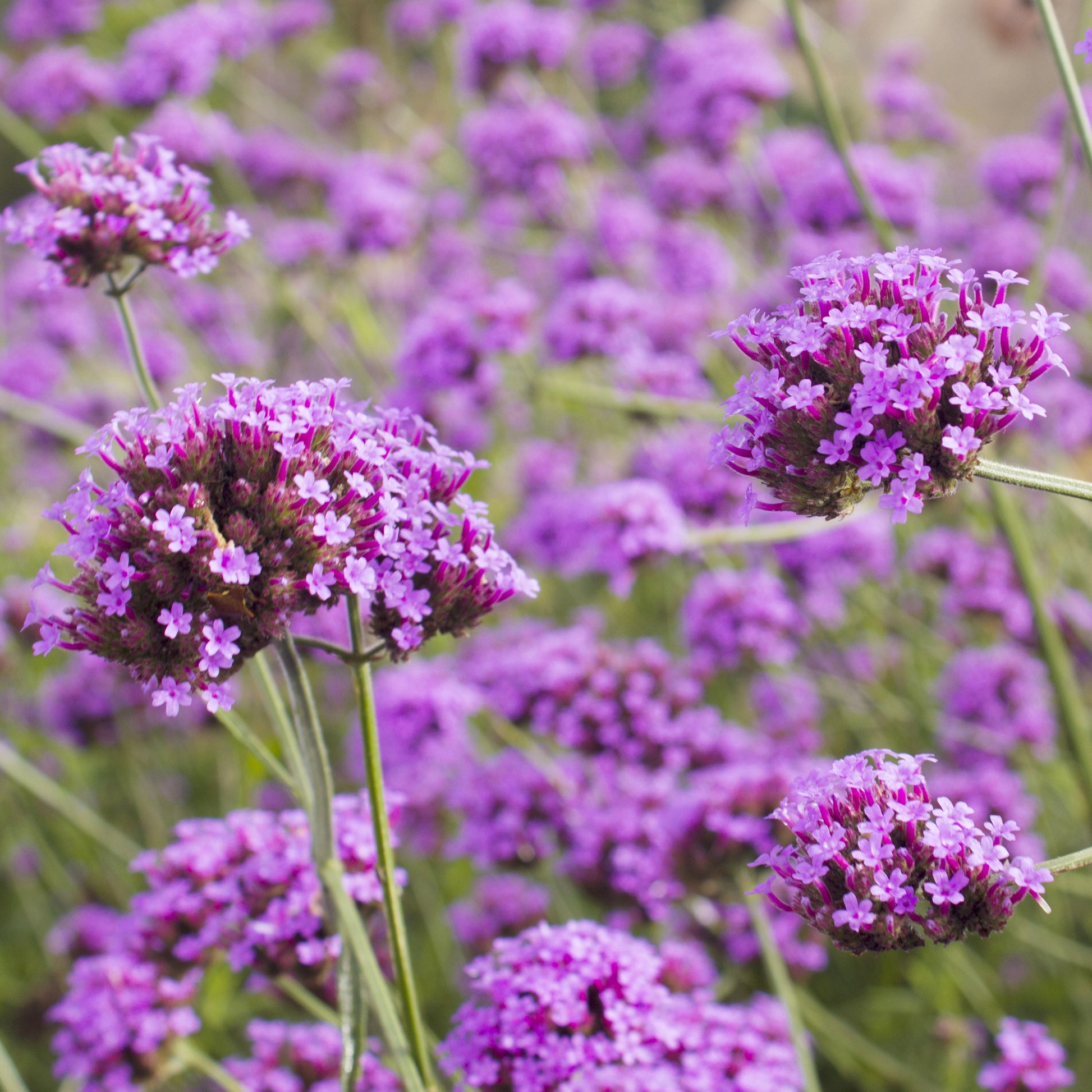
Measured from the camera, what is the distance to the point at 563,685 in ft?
8.94

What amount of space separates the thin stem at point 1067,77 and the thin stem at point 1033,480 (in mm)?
570

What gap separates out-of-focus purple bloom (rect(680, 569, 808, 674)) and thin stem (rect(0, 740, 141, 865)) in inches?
73.5

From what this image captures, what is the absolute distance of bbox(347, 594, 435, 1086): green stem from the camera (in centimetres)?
Answer: 137

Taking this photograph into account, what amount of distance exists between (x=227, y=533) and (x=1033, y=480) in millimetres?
995

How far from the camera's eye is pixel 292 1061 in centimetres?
210

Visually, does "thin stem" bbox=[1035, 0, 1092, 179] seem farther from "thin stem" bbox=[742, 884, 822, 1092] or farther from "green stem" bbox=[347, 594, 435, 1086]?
"thin stem" bbox=[742, 884, 822, 1092]

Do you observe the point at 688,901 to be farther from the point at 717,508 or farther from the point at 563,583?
the point at 563,583

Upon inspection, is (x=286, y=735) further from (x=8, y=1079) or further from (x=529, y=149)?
(x=529, y=149)

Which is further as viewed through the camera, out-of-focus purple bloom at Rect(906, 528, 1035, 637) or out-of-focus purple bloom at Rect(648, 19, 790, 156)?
out-of-focus purple bloom at Rect(648, 19, 790, 156)

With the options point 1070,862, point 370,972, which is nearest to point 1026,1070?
point 1070,862

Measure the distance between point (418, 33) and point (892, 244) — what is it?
14.8 feet

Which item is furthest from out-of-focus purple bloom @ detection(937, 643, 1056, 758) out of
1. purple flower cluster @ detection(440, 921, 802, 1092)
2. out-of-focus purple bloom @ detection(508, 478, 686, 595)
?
purple flower cluster @ detection(440, 921, 802, 1092)

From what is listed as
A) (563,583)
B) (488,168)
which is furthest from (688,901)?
(488,168)

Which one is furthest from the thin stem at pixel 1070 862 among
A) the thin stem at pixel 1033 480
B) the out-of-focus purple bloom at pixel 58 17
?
the out-of-focus purple bloom at pixel 58 17
